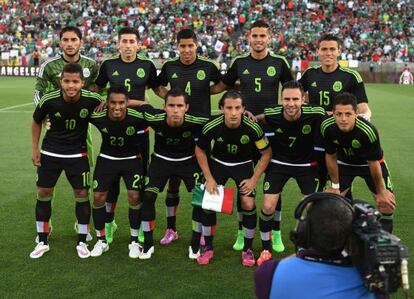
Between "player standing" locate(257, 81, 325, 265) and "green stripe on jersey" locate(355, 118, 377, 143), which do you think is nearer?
"green stripe on jersey" locate(355, 118, 377, 143)

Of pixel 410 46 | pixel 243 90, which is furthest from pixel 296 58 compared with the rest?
pixel 243 90

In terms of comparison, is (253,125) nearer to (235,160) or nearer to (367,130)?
(235,160)

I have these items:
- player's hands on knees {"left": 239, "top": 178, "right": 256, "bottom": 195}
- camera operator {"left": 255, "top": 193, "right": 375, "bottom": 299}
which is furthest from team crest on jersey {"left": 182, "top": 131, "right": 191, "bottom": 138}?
camera operator {"left": 255, "top": 193, "right": 375, "bottom": 299}

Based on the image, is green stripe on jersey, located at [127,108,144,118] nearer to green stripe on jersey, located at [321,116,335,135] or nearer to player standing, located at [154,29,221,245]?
player standing, located at [154,29,221,245]

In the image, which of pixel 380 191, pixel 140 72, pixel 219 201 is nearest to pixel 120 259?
pixel 219 201

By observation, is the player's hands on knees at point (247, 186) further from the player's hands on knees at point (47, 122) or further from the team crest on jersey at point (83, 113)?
the player's hands on knees at point (47, 122)

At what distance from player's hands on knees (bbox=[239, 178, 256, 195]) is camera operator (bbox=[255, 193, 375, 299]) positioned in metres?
3.39

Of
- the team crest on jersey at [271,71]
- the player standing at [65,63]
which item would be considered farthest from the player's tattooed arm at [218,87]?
the player standing at [65,63]

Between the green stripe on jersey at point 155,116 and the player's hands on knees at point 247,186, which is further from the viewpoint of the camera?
the green stripe on jersey at point 155,116

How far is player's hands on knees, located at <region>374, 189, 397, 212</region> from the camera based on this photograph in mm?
5766

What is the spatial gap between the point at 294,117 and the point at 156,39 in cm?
3595

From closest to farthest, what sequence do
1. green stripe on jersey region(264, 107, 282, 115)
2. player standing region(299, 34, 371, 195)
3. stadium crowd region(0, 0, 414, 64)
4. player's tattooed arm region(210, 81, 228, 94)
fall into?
green stripe on jersey region(264, 107, 282, 115) < player standing region(299, 34, 371, 195) < player's tattooed arm region(210, 81, 228, 94) < stadium crowd region(0, 0, 414, 64)

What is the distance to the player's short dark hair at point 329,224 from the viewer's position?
2.52 metres

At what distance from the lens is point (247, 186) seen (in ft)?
19.9
